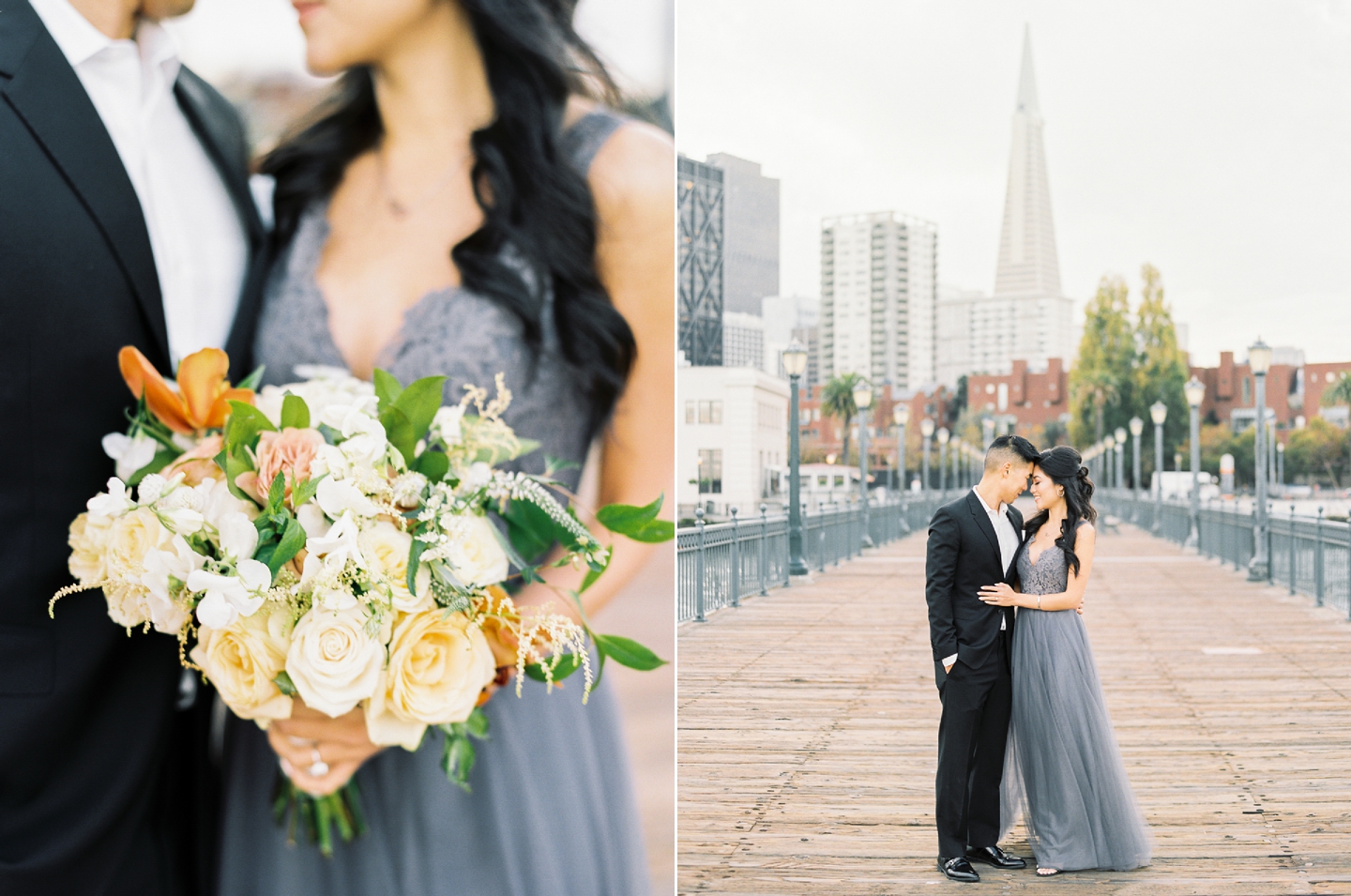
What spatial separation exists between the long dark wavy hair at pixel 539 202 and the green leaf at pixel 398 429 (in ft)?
1.39

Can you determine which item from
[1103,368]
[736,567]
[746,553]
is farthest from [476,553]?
[1103,368]

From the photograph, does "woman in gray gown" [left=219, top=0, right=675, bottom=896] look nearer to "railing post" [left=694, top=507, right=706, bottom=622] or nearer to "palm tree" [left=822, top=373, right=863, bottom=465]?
Result: "railing post" [left=694, top=507, right=706, bottom=622]

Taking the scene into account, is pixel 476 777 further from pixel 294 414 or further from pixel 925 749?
pixel 925 749

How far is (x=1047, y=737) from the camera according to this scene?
2.75 meters

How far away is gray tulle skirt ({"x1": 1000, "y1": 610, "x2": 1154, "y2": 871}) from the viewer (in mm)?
2742

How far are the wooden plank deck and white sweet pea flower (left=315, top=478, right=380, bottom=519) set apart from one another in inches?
69.6

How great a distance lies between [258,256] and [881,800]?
2828 mm

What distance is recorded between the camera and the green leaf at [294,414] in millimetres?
1647

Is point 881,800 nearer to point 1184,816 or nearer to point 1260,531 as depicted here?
point 1184,816

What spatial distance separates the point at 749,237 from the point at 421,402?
8.06 ft

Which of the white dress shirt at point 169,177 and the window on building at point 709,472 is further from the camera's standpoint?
the window on building at point 709,472

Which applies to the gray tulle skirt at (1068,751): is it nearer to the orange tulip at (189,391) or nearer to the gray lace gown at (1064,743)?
the gray lace gown at (1064,743)

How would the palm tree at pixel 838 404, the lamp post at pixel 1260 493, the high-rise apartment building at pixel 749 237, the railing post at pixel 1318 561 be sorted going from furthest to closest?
the palm tree at pixel 838 404, the lamp post at pixel 1260 493, the railing post at pixel 1318 561, the high-rise apartment building at pixel 749 237

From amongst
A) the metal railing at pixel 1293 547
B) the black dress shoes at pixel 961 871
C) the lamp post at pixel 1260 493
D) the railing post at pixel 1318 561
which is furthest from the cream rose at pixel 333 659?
the lamp post at pixel 1260 493
